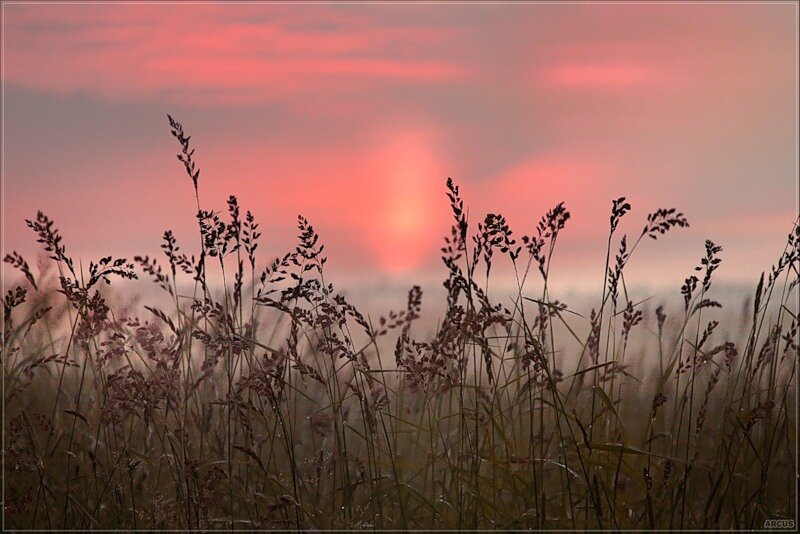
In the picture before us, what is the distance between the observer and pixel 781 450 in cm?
368

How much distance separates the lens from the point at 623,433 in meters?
3.10

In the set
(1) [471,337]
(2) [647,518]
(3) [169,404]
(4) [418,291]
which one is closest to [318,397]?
(4) [418,291]

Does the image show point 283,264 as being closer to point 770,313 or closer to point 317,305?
point 317,305

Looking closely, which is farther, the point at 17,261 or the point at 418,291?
the point at 418,291

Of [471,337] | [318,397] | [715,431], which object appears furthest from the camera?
A: [318,397]

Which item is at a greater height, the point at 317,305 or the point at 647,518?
the point at 317,305

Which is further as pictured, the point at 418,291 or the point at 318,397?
the point at 318,397

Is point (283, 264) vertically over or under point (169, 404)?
over

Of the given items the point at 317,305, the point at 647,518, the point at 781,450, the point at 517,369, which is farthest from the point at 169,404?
the point at 781,450

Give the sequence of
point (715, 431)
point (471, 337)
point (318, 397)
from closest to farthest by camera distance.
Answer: point (471, 337) < point (715, 431) < point (318, 397)

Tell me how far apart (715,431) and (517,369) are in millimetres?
910

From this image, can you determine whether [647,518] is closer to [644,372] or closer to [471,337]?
[471,337]

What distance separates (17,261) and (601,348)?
8.22 feet

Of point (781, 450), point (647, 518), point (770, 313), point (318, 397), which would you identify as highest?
point (770, 313)
